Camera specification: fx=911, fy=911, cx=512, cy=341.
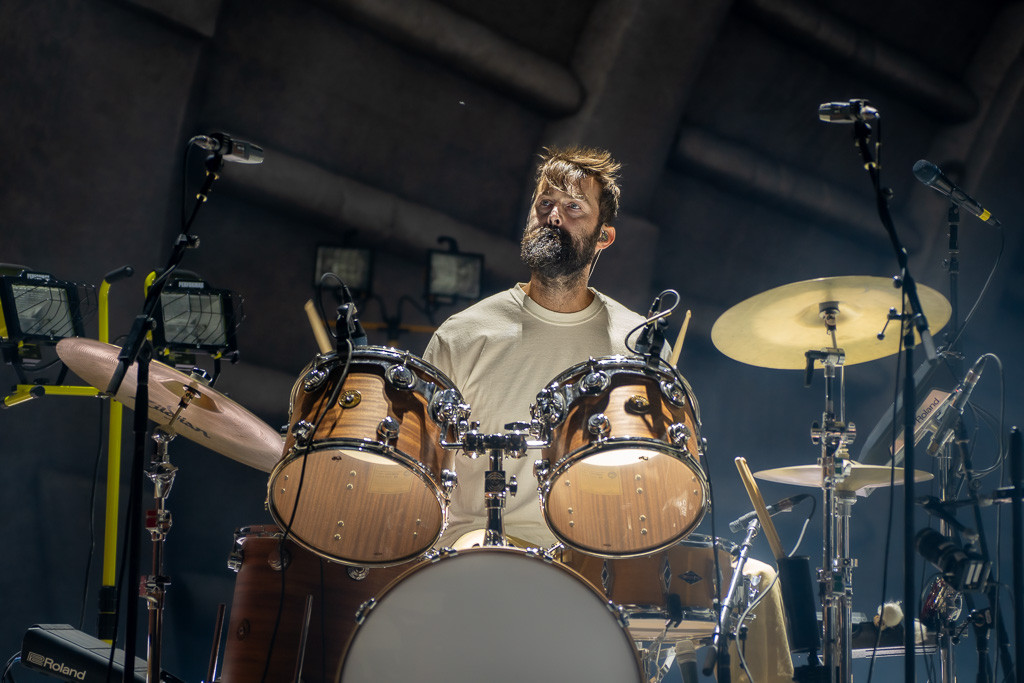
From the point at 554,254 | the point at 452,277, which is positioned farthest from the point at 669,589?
the point at 452,277

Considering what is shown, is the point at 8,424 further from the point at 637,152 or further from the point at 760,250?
the point at 760,250

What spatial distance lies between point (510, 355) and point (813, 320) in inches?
48.4

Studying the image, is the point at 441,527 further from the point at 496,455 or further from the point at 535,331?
the point at 535,331

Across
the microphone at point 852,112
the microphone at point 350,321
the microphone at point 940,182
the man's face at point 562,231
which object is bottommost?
the microphone at point 350,321

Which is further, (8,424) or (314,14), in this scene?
(314,14)

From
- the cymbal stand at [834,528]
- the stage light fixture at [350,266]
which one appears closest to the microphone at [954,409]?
the cymbal stand at [834,528]

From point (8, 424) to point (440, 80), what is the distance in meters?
2.96

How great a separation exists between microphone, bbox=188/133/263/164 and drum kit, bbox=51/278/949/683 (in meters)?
0.61

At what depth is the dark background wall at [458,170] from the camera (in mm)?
4305

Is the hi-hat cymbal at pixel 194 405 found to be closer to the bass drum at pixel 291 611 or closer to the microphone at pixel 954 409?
the bass drum at pixel 291 611

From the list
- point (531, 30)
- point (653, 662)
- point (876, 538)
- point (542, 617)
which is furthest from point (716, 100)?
point (542, 617)

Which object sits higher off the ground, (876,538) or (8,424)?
(8,424)

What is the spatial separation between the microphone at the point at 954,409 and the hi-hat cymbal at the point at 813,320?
0.65ft

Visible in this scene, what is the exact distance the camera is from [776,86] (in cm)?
623
